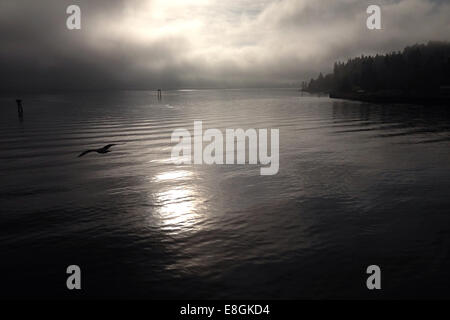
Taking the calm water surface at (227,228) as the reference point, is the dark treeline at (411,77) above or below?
above

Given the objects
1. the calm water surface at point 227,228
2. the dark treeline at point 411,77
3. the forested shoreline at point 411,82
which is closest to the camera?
the calm water surface at point 227,228

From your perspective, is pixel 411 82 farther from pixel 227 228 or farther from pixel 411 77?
pixel 227 228

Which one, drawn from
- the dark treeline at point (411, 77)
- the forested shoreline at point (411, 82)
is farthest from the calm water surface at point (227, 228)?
the dark treeline at point (411, 77)

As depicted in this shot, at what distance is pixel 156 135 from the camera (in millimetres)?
46812

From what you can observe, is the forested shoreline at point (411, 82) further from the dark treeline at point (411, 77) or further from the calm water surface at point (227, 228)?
the calm water surface at point (227, 228)

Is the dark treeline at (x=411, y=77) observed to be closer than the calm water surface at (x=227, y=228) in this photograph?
No

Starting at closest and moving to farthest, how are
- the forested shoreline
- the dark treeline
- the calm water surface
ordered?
1. the calm water surface
2. the forested shoreline
3. the dark treeline

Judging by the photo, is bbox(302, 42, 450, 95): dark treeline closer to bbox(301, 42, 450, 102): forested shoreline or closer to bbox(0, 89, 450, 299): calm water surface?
bbox(301, 42, 450, 102): forested shoreline

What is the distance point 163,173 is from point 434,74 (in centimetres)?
15034

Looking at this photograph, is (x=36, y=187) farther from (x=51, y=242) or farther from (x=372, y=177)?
(x=372, y=177)

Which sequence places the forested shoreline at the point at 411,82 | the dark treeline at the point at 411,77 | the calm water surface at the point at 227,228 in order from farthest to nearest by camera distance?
the dark treeline at the point at 411,77 → the forested shoreline at the point at 411,82 → the calm water surface at the point at 227,228

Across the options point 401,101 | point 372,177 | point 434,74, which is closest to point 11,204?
point 372,177

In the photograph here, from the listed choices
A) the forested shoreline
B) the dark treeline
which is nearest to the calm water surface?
the forested shoreline

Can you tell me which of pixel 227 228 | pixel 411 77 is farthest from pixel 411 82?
A: pixel 227 228
